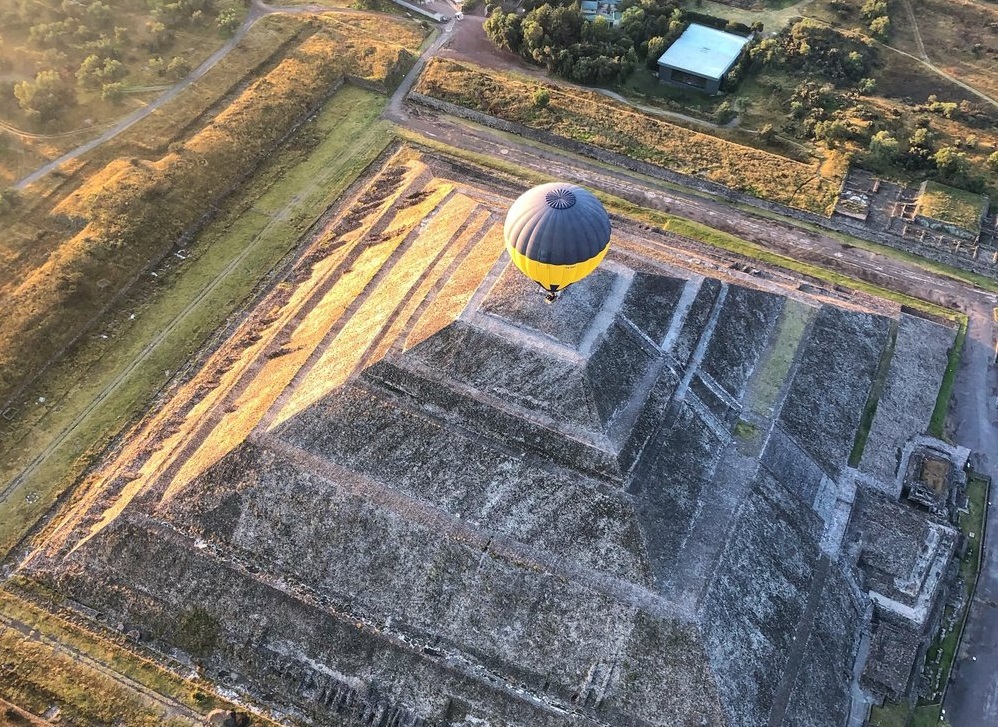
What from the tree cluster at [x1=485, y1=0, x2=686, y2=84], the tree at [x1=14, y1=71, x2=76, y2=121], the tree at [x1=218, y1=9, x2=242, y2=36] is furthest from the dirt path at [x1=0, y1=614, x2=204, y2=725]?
the tree cluster at [x1=485, y1=0, x2=686, y2=84]

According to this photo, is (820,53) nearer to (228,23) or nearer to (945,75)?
(945,75)

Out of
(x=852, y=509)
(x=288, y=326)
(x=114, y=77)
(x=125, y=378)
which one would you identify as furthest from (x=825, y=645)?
(x=114, y=77)

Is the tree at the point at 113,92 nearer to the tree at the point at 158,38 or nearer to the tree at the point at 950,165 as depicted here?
the tree at the point at 158,38

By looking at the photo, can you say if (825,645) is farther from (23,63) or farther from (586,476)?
(23,63)

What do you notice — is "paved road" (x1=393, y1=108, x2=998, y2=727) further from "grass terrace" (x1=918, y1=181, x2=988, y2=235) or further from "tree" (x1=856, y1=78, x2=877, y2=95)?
"tree" (x1=856, y1=78, x2=877, y2=95)

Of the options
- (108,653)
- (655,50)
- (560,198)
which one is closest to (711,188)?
(655,50)

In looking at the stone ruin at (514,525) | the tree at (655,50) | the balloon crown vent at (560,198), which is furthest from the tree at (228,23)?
the balloon crown vent at (560,198)

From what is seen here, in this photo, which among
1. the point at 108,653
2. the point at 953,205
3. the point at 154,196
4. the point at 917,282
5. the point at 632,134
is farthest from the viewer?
the point at 632,134
